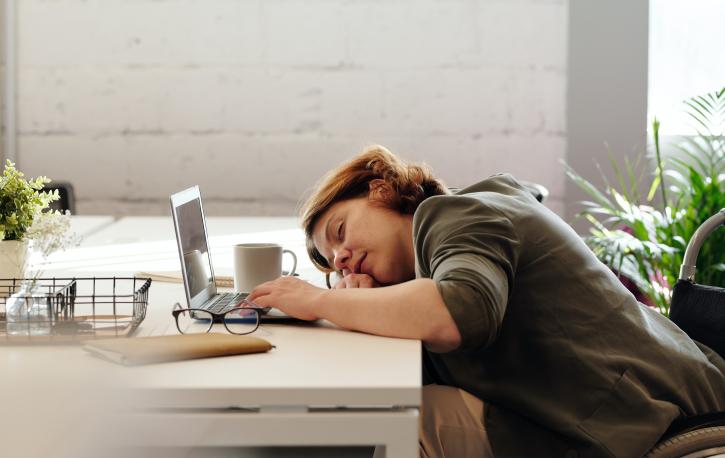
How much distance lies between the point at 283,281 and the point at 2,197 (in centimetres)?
53

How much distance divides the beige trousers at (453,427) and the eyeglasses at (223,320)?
0.96 ft

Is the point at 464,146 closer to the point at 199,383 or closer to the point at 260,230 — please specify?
the point at 260,230

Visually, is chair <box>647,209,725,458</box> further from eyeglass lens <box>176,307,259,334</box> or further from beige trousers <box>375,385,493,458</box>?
eyeglass lens <box>176,307,259,334</box>

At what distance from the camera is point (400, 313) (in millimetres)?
1221

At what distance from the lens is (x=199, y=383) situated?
3.22ft

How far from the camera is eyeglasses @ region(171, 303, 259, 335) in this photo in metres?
1.33

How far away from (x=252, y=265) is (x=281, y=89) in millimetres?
2708

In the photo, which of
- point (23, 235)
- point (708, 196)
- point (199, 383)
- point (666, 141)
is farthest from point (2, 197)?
point (666, 141)

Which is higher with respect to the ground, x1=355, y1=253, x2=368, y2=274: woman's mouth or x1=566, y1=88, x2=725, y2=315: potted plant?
x1=355, y1=253, x2=368, y2=274: woman's mouth

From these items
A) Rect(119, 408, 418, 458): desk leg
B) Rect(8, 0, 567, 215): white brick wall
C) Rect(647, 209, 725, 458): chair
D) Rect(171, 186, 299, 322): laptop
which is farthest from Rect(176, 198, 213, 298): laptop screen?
Rect(8, 0, 567, 215): white brick wall

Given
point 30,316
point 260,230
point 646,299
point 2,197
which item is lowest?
point 646,299

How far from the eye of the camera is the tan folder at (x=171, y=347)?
42.6 inches

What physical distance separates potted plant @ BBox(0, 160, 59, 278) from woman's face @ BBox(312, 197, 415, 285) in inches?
20.0

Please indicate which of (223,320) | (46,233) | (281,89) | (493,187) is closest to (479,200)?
(493,187)
